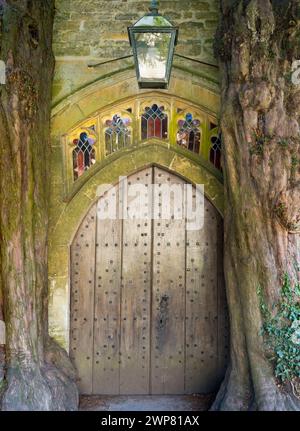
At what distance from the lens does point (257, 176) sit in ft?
14.8

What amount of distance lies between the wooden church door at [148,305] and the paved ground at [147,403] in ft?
0.27

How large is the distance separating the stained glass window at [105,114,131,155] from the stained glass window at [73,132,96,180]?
0.16 m

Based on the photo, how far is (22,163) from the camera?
15.4ft

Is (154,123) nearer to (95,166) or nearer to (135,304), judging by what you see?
(95,166)

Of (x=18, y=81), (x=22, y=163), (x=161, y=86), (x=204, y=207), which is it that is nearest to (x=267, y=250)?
(x=204, y=207)

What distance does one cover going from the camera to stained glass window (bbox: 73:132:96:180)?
5.45 meters

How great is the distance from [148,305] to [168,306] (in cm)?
19

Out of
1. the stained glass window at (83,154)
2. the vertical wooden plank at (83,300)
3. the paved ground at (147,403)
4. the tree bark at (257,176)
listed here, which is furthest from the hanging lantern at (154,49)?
the paved ground at (147,403)

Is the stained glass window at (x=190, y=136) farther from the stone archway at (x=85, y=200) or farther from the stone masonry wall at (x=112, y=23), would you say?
the stone masonry wall at (x=112, y=23)

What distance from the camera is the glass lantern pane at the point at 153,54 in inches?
151

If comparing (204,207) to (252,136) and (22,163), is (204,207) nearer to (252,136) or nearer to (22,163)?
(252,136)

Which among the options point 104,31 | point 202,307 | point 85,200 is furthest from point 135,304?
point 104,31

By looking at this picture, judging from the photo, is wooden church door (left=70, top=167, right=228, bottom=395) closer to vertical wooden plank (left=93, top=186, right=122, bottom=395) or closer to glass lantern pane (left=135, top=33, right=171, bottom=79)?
vertical wooden plank (left=93, top=186, right=122, bottom=395)
